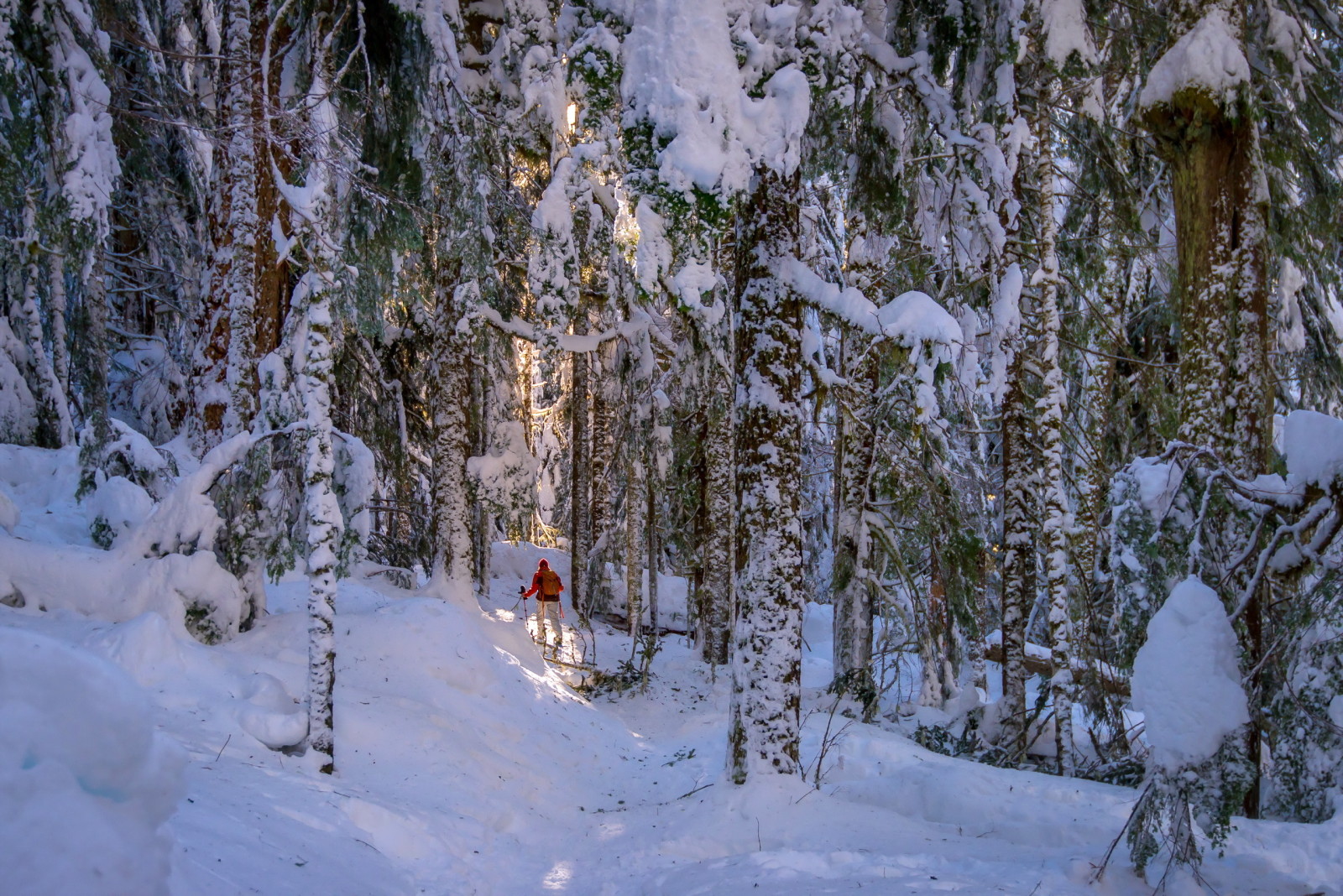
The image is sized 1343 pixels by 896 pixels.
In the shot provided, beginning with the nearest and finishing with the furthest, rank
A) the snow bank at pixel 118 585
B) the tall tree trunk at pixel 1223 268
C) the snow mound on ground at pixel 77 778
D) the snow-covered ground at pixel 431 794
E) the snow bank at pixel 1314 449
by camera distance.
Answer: the snow mound on ground at pixel 77 778, the snow-covered ground at pixel 431 794, the snow bank at pixel 1314 449, the tall tree trunk at pixel 1223 268, the snow bank at pixel 118 585

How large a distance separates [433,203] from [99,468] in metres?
5.58

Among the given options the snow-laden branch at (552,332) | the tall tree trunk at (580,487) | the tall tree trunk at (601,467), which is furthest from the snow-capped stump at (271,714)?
the tall tree trunk at (580,487)

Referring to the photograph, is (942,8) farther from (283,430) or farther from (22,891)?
(22,891)

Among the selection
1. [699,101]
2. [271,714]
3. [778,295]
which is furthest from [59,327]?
[778,295]

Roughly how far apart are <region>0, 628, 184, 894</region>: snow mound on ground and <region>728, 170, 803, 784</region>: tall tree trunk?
5058mm

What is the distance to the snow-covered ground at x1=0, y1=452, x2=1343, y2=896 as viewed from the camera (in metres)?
1.58

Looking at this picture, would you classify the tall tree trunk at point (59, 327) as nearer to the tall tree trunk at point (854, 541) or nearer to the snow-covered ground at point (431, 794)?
the snow-covered ground at point (431, 794)

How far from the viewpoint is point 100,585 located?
7363mm

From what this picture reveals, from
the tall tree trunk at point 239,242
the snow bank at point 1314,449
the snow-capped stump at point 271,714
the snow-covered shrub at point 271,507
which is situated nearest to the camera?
the snow bank at point 1314,449

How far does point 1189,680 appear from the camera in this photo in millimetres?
4062

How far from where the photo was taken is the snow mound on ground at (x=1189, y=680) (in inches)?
158

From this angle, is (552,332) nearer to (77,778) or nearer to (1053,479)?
(1053,479)

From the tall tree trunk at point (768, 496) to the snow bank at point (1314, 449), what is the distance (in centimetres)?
326

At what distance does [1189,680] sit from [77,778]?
4.65 meters
